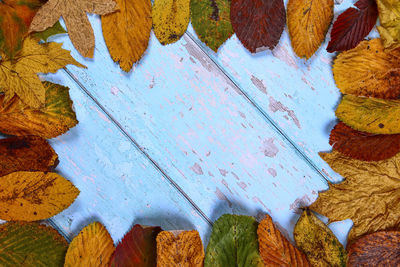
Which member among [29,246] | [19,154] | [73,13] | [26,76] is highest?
[73,13]

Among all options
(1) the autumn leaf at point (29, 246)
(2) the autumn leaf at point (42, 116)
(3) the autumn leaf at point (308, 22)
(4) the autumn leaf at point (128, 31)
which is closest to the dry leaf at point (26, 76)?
(2) the autumn leaf at point (42, 116)

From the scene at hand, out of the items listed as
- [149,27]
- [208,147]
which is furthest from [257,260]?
[149,27]

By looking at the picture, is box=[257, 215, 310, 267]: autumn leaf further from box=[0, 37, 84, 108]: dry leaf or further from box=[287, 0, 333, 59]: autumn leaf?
box=[0, 37, 84, 108]: dry leaf

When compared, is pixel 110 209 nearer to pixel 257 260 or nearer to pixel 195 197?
pixel 195 197

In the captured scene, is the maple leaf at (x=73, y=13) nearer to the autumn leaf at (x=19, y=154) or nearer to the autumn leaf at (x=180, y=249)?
the autumn leaf at (x=19, y=154)

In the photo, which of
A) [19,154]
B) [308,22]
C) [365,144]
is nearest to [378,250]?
[365,144]

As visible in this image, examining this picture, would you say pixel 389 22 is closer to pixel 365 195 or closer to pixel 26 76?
pixel 365 195

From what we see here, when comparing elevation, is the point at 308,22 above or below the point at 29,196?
above
